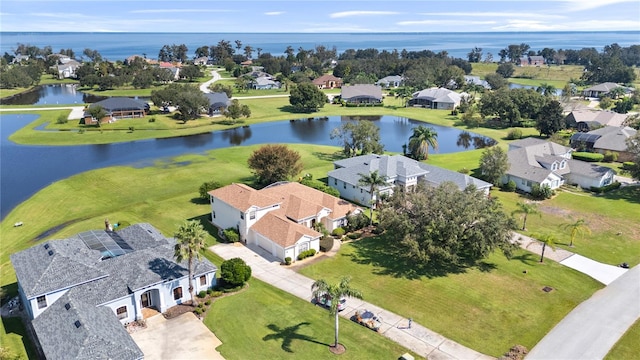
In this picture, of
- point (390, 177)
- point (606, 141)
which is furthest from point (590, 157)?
point (390, 177)

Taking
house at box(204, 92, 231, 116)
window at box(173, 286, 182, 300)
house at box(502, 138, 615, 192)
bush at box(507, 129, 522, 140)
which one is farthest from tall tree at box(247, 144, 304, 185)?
house at box(204, 92, 231, 116)

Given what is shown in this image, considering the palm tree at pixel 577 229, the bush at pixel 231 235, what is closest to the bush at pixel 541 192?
the palm tree at pixel 577 229

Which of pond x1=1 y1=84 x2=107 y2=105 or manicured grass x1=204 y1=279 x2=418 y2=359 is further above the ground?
pond x1=1 y1=84 x2=107 y2=105

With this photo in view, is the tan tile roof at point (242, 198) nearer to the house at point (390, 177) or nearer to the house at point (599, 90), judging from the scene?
the house at point (390, 177)

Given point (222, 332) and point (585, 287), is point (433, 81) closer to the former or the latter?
point (585, 287)

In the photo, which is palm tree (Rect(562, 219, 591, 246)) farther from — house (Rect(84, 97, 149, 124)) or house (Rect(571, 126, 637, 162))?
house (Rect(84, 97, 149, 124))

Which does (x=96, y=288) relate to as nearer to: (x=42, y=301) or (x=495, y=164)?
(x=42, y=301)

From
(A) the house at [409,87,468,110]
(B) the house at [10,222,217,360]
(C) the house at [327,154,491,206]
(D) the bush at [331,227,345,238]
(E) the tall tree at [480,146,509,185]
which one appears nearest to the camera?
(B) the house at [10,222,217,360]
